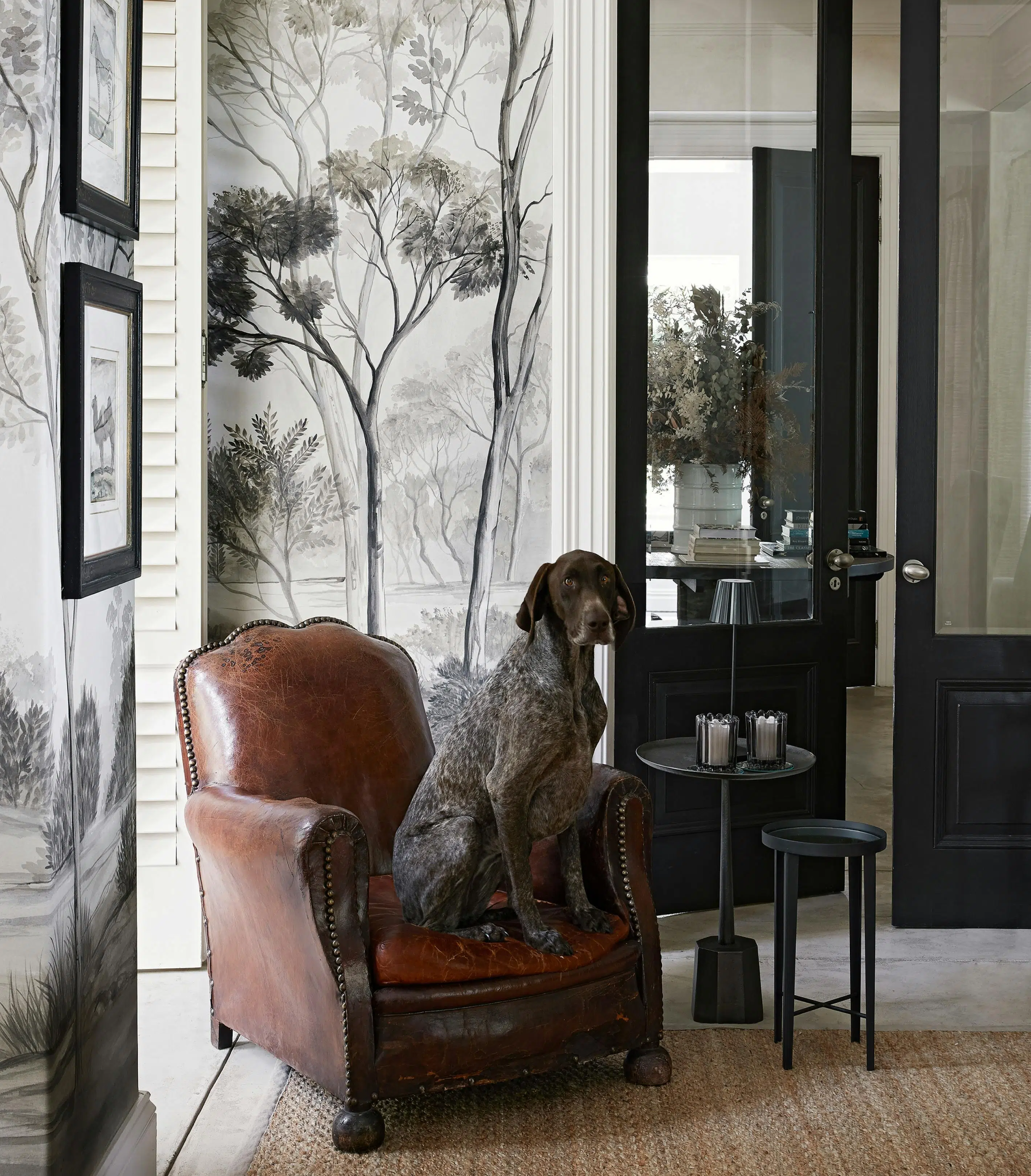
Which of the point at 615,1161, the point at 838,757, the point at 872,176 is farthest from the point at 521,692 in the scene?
the point at 872,176

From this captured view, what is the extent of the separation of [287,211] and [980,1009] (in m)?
2.75

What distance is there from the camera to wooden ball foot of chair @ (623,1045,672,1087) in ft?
8.71

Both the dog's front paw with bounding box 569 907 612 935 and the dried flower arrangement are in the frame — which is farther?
the dried flower arrangement

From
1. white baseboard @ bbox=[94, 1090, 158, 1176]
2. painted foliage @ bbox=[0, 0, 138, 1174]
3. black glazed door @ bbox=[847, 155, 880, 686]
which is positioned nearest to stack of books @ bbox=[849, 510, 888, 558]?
black glazed door @ bbox=[847, 155, 880, 686]

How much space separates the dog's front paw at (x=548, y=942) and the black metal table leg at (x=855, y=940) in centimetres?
66

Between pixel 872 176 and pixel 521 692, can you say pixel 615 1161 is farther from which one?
pixel 872 176

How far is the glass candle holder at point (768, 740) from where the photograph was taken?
120 inches

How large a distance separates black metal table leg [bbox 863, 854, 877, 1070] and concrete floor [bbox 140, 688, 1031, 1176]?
24 centimetres

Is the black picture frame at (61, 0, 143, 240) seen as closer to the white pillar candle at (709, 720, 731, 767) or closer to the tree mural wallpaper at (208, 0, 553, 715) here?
the tree mural wallpaper at (208, 0, 553, 715)

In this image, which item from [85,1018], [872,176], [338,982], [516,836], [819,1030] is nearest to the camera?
[85,1018]

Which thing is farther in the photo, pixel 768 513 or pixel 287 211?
pixel 768 513

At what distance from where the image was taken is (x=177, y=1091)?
106 inches

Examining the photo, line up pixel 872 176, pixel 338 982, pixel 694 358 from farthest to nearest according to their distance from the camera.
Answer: pixel 872 176 → pixel 694 358 → pixel 338 982

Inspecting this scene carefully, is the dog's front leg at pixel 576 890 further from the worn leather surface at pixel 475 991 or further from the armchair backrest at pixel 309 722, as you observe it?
the armchair backrest at pixel 309 722
